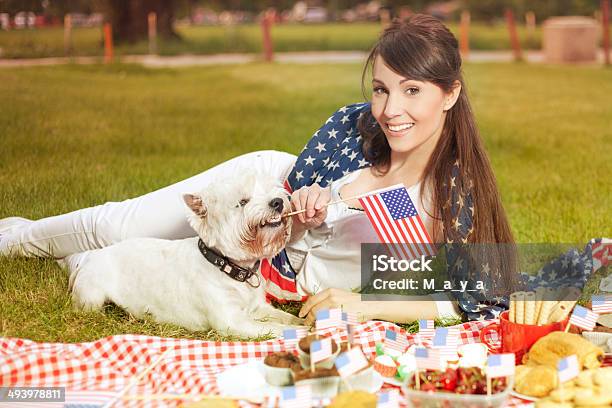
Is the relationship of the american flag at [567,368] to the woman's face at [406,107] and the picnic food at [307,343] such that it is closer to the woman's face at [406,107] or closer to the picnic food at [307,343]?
the picnic food at [307,343]

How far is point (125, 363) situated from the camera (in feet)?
8.90

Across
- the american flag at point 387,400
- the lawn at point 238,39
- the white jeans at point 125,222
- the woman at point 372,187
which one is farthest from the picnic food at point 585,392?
the lawn at point 238,39

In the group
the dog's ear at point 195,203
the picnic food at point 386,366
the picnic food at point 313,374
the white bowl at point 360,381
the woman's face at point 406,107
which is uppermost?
the woman's face at point 406,107

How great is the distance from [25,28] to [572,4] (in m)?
5.99

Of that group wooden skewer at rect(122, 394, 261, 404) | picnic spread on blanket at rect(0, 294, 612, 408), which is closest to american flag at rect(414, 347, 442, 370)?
picnic spread on blanket at rect(0, 294, 612, 408)

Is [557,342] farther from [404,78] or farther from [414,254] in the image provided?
[404,78]

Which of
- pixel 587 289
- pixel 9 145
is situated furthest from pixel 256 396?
pixel 9 145

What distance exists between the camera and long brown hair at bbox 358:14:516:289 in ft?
10.0

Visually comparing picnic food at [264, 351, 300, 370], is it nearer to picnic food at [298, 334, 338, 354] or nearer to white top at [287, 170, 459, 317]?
picnic food at [298, 334, 338, 354]

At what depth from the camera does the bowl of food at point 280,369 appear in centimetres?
251

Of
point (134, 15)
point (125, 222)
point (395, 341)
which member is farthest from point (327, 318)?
point (134, 15)

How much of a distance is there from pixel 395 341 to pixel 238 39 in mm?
6401

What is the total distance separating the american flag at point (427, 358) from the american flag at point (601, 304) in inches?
30.9

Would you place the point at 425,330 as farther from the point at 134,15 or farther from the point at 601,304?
the point at 134,15
